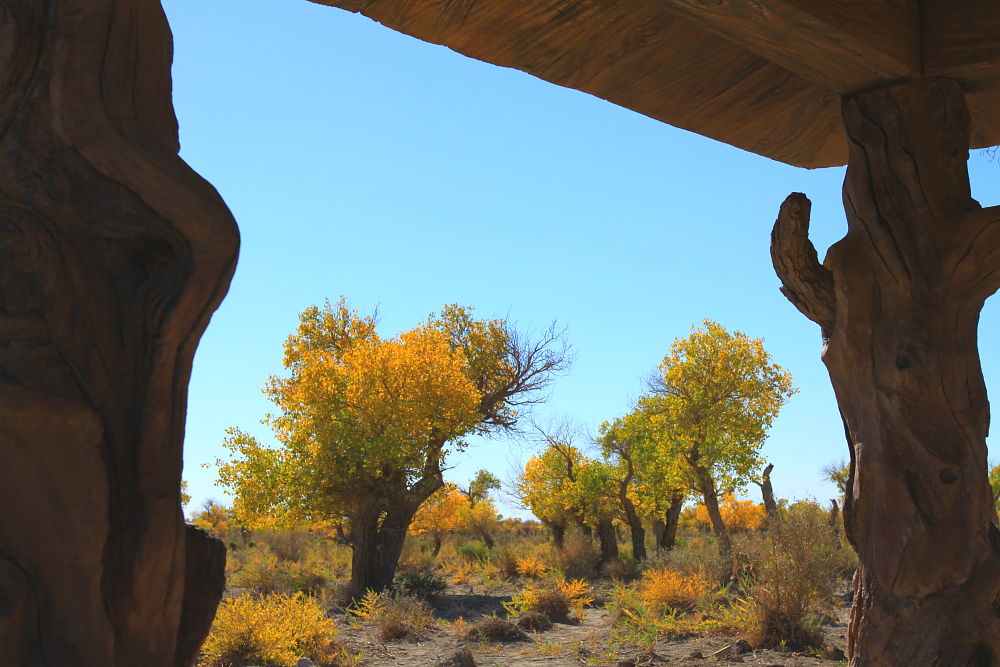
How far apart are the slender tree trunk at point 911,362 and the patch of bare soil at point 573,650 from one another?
5.25m

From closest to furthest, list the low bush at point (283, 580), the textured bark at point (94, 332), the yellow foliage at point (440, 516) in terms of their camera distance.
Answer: the textured bark at point (94, 332) → the low bush at point (283, 580) → the yellow foliage at point (440, 516)

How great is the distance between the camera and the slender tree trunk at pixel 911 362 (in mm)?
2682

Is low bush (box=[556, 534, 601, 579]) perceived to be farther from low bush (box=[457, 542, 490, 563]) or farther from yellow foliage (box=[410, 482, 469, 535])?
yellow foliage (box=[410, 482, 469, 535])

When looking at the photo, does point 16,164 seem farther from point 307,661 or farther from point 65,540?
point 307,661

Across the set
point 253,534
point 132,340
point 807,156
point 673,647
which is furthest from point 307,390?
point 253,534

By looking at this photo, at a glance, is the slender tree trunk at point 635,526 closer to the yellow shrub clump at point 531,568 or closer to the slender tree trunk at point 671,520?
the slender tree trunk at point 671,520

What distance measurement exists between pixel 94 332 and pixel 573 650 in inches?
339

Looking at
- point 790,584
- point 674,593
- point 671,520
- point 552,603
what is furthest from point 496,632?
point 671,520

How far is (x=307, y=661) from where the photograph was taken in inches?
315

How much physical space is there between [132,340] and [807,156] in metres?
3.41

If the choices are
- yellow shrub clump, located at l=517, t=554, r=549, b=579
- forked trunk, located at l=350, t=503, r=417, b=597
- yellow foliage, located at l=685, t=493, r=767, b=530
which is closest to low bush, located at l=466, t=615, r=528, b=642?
forked trunk, located at l=350, t=503, r=417, b=597

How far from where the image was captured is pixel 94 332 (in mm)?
1266

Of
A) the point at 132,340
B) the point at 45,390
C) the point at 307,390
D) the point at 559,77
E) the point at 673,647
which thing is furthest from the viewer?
the point at 307,390

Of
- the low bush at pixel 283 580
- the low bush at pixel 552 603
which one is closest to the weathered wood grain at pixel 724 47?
the low bush at pixel 552 603
